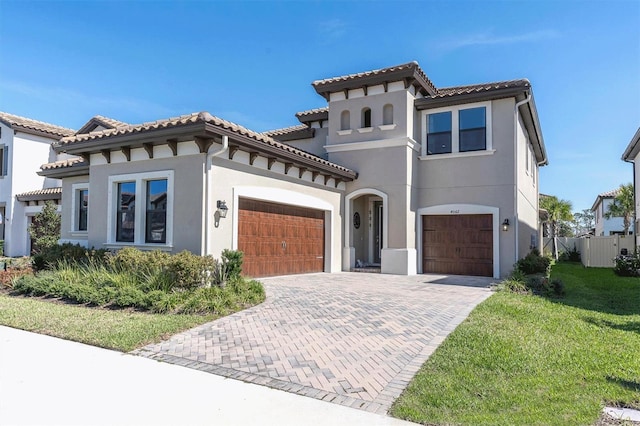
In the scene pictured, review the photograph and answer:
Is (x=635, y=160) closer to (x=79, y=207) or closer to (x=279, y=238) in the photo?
(x=279, y=238)

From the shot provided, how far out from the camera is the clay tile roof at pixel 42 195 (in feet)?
68.7

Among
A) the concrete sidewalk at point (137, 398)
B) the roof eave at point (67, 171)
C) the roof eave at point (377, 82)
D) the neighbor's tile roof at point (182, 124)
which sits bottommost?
the concrete sidewalk at point (137, 398)

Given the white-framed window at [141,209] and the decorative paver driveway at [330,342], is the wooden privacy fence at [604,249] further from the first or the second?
the white-framed window at [141,209]

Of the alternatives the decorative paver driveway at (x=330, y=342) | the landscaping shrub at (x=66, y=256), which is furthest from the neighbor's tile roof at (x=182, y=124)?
the decorative paver driveway at (x=330, y=342)

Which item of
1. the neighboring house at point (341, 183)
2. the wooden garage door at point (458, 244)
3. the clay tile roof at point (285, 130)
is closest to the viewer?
the neighboring house at point (341, 183)

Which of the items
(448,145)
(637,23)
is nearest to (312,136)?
(448,145)

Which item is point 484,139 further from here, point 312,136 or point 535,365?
point 535,365

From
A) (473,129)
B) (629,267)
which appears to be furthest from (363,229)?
(629,267)

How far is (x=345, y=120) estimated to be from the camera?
17.4 meters

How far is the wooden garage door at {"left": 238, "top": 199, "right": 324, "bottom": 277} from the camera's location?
12195 millimetres

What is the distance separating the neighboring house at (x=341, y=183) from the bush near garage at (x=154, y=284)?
944 millimetres

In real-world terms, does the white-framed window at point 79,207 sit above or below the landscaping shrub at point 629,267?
above

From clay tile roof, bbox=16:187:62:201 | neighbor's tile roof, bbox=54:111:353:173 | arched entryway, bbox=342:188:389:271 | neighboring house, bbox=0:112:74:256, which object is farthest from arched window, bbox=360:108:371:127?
neighboring house, bbox=0:112:74:256

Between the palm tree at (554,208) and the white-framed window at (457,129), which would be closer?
the white-framed window at (457,129)
